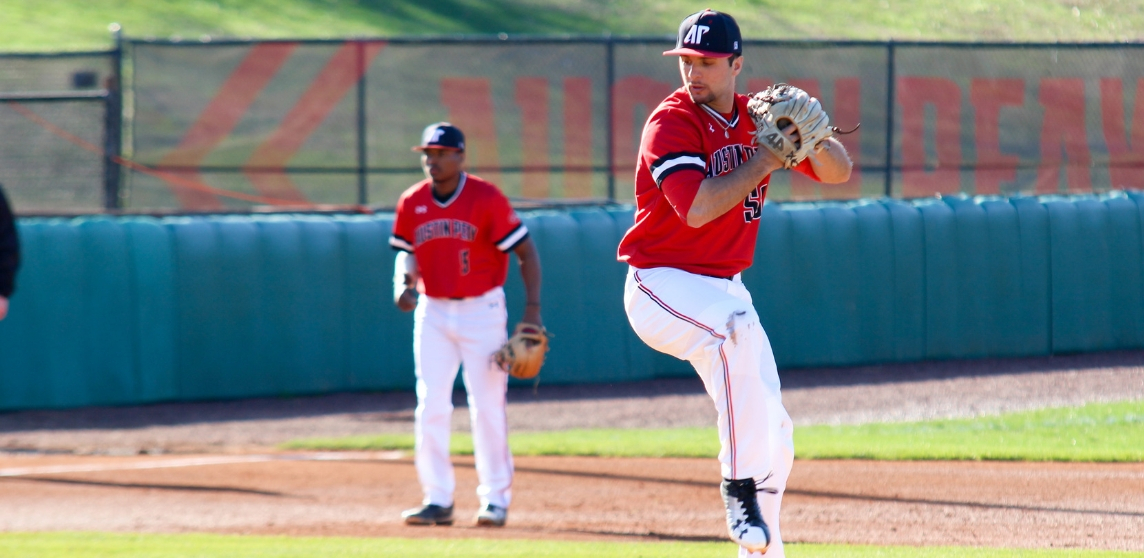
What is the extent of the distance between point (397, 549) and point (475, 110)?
1026 cm

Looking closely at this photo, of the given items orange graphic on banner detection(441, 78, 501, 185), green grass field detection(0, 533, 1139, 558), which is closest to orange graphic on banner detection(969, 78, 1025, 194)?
orange graphic on banner detection(441, 78, 501, 185)

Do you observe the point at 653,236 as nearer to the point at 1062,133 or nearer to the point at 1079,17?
the point at 1062,133

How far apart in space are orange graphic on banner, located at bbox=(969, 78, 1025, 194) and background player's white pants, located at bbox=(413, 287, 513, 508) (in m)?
8.85

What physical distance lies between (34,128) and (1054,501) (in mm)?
12961

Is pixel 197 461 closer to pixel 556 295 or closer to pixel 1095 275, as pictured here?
pixel 556 295

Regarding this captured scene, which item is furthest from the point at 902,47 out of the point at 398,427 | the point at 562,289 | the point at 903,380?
the point at 398,427

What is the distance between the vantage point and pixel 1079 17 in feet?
91.8

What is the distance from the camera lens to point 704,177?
142 inches

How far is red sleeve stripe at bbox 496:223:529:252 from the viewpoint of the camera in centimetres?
596

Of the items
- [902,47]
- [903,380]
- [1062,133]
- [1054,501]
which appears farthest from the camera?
[1062,133]

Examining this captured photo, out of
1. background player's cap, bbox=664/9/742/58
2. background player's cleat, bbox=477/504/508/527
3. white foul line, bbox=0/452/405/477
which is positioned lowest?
white foul line, bbox=0/452/405/477

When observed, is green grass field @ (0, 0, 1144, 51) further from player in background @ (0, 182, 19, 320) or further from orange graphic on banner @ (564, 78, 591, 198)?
player in background @ (0, 182, 19, 320)

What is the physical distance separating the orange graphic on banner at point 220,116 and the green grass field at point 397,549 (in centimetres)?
827

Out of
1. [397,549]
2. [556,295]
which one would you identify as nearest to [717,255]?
[397,549]
